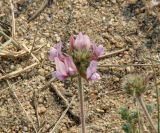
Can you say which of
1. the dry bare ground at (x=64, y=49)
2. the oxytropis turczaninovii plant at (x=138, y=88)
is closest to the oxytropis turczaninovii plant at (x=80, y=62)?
the oxytropis turczaninovii plant at (x=138, y=88)

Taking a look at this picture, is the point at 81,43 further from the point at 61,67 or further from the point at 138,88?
the point at 138,88

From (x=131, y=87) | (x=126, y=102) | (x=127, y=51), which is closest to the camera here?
(x=131, y=87)

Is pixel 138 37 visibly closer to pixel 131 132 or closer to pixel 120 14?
pixel 120 14

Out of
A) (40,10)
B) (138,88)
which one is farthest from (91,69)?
(40,10)

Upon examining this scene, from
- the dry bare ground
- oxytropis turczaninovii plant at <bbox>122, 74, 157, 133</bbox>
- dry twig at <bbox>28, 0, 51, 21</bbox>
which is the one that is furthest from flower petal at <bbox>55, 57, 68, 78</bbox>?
dry twig at <bbox>28, 0, 51, 21</bbox>

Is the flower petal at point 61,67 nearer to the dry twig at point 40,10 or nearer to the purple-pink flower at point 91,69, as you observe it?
the purple-pink flower at point 91,69

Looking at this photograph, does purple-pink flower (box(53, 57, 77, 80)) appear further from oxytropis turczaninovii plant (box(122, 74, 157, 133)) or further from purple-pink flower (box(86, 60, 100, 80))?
oxytropis turczaninovii plant (box(122, 74, 157, 133))

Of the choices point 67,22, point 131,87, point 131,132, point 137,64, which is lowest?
point 131,132

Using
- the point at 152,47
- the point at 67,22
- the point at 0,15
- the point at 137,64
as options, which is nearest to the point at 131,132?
the point at 137,64

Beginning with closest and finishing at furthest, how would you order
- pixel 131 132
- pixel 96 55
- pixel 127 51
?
pixel 96 55 → pixel 131 132 → pixel 127 51
